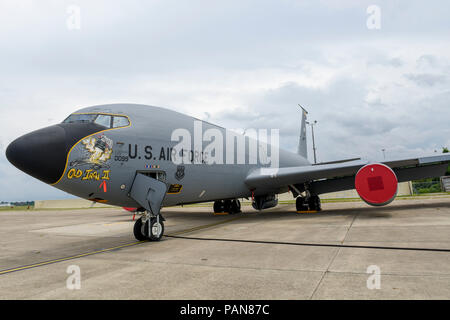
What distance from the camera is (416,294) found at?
3078 millimetres

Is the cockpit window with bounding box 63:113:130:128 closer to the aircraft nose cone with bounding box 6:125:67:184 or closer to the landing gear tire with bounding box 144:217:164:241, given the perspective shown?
the aircraft nose cone with bounding box 6:125:67:184

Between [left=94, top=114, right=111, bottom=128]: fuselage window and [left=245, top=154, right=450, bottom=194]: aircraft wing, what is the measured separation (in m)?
7.45

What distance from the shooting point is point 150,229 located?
7.61 m

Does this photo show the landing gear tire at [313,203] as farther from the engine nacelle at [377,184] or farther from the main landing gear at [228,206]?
the engine nacelle at [377,184]

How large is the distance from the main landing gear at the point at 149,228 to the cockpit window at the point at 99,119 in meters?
2.37

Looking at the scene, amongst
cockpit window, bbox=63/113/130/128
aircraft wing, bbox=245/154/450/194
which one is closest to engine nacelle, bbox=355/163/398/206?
aircraft wing, bbox=245/154/450/194

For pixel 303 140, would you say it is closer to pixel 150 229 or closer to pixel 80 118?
pixel 150 229

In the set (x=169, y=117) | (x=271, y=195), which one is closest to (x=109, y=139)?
(x=169, y=117)

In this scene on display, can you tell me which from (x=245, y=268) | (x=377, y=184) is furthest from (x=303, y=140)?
(x=245, y=268)

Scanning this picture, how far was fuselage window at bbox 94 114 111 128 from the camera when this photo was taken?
7105 mm

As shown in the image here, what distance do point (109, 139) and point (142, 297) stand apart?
4.57 metres

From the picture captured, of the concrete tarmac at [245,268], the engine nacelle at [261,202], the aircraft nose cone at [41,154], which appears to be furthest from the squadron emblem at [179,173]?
the engine nacelle at [261,202]

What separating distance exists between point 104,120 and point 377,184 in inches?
342
